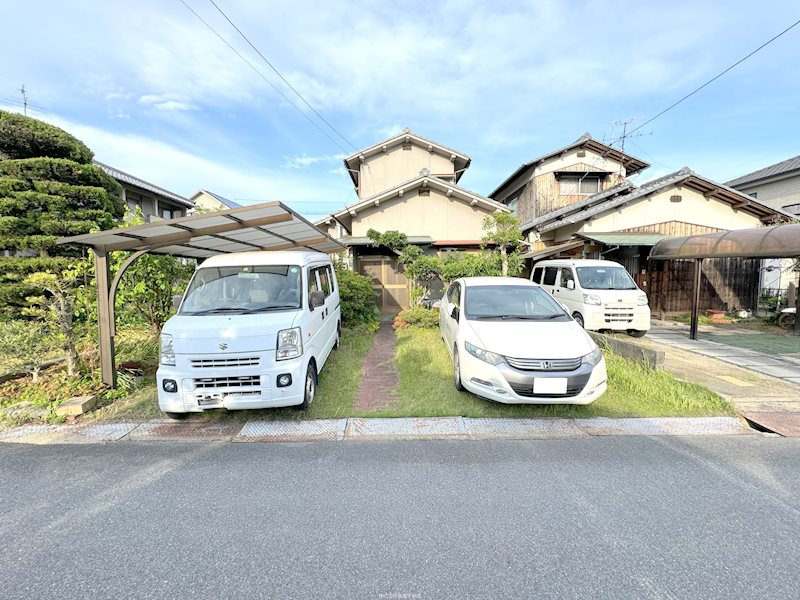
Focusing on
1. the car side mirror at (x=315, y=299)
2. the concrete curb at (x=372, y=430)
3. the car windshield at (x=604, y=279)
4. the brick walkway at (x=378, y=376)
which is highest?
the car windshield at (x=604, y=279)

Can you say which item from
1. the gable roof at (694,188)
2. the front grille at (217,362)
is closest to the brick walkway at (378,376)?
the front grille at (217,362)

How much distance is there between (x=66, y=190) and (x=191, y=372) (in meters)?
8.48

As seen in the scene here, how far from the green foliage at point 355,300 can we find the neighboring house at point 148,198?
994 centimetres

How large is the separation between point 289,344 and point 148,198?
57.0 ft

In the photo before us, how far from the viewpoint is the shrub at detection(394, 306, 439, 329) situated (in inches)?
352

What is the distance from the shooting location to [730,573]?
1.97 m

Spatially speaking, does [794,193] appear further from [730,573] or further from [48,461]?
[48,461]

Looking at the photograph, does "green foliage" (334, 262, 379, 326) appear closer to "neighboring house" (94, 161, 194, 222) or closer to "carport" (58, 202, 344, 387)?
"carport" (58, 202, 344, 387)

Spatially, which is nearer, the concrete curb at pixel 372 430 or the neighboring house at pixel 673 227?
the concrete curb at pixel 372 430

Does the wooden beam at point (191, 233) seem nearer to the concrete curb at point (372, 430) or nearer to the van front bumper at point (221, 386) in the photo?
the van front bumper at point (221, 386)

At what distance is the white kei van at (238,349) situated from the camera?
368 centimetres

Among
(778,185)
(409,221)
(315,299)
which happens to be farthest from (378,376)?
(778,185)

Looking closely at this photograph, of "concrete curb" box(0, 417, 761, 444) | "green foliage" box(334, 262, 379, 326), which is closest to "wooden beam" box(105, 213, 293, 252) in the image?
"concrete curb" box(0, 417, 761, 444)

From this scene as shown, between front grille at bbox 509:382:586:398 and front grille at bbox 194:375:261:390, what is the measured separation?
2.72 metres
